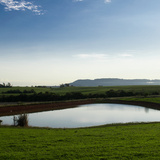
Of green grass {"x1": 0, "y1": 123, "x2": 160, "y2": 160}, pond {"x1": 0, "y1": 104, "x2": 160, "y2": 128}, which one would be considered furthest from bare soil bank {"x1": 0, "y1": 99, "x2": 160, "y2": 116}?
green grass {"x1": 0, "y1": 123, "x2": 160, "y2": 160}

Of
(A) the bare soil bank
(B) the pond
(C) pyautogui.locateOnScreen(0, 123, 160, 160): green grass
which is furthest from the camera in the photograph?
(A) the bare soil bank

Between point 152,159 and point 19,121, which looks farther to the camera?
point 19,121

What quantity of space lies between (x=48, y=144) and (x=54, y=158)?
3.02 metres

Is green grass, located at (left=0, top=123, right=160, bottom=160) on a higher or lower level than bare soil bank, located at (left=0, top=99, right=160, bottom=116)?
higher

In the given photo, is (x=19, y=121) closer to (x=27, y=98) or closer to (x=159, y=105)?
(x=159, y=105)

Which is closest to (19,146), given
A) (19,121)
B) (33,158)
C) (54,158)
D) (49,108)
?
(33,158)

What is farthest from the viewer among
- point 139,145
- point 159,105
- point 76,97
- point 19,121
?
point 76,97

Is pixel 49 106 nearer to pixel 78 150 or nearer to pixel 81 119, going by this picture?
pixel 81 119

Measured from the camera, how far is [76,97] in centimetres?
8062

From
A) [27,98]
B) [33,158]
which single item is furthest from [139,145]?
[27,98]

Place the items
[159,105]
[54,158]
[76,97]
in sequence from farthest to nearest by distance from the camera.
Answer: [76,97], [159,105], [54,158]

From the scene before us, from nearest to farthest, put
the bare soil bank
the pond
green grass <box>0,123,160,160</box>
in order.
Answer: green grass <box>0,123,160,160</box>
the pond
the bare soil bank

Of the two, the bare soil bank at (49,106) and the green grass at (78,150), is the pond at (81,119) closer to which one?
the bare soil bank at (49,106)

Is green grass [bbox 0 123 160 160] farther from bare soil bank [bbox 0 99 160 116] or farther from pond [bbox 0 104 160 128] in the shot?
bare soil bank [bbox 0 99 160 116]
